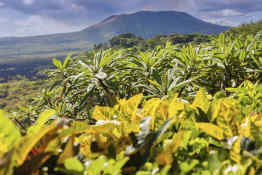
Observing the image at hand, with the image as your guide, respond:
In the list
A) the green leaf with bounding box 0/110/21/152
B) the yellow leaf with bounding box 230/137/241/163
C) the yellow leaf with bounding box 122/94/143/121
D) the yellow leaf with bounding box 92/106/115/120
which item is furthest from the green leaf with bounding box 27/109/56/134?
the yellow leaf with bounding box 230/137/241/163

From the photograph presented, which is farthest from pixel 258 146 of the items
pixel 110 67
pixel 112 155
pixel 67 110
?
pixel 67 110

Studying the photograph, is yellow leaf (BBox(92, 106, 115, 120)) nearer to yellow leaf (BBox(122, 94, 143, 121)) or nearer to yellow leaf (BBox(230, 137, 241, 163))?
yellow leaf (BBox(122, 94, 143, 121))

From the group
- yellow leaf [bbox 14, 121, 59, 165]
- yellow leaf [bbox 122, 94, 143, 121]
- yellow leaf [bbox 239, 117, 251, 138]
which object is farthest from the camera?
yellow leaf [bbox 122, 94, 143, 121]

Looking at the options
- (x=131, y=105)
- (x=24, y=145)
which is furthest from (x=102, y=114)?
(x=24, y=145)

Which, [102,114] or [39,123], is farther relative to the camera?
[102,114]

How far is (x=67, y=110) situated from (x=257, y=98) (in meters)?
1.77

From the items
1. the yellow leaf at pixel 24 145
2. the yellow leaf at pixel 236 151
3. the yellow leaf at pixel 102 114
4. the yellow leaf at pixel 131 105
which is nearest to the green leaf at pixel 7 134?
the yellow leaf at pixel 24 145

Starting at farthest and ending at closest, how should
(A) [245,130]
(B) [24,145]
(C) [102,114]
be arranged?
(C) [102,114] < (A) [245,130] < (B) [24,145]

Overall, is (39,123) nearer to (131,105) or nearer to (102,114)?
(102,114)

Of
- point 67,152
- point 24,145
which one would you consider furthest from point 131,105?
point 24,145

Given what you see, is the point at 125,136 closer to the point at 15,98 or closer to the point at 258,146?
the point at 258,146

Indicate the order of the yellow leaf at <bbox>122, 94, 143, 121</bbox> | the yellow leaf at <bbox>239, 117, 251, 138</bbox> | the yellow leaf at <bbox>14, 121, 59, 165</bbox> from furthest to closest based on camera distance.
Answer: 1. the yellow leaf at <bbox>122, 94, 143, 121</bbox>
2. the yellow leaf at <bbox>239, 117, 251, 138</bbox>
3. the yellow leaf at <bbox>14, 121, 59, 165</bbox>

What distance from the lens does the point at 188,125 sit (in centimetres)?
86

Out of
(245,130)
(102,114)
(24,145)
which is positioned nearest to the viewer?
(24,145)
